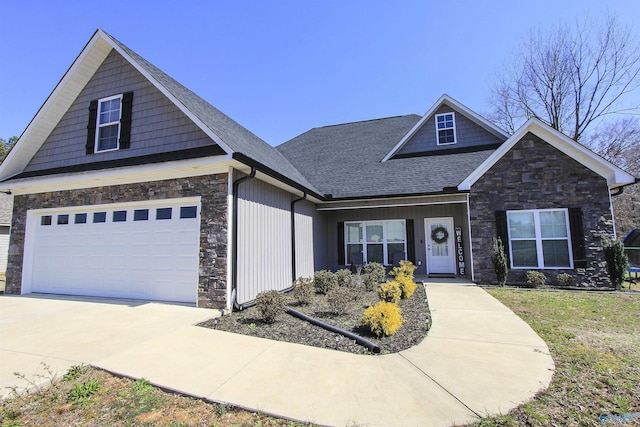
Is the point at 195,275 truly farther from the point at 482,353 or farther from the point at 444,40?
the point at 444,40

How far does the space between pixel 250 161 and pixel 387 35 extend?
7795 mm

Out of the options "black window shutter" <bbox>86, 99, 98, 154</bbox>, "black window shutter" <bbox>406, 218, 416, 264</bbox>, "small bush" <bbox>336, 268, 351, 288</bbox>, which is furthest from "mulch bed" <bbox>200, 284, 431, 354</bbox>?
"black window shutter" <bbox>86, 99, 98, 154</bbox>

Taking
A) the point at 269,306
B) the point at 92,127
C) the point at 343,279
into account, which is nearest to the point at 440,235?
the point at 343,279

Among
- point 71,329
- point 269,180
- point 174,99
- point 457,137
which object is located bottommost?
point 71,329

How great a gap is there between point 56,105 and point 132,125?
9.53 ft

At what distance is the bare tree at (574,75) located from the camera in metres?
16.6

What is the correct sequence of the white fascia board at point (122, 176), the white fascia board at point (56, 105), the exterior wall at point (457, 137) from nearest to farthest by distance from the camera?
the white fascia board at point (122, 176) < the white fascia board at point (56, 105) < the exterior wall at point (457, 137)

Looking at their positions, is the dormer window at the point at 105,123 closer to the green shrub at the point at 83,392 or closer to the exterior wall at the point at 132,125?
the exterior wall at the point at 132,125

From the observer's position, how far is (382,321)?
462 cm

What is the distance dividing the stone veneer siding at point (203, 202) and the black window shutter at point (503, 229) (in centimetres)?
806

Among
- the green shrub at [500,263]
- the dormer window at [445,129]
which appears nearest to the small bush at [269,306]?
the green shrub at [500,263]

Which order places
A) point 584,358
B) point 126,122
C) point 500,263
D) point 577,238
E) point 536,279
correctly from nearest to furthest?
point 584,358 → point 126,122 → point 536,279 → point 577,238 → point 500,263

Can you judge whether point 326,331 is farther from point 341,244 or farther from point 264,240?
point 341,244

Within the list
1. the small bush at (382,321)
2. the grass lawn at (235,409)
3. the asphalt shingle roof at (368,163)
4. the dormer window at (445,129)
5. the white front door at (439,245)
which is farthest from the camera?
the dormer window at (445,129)
